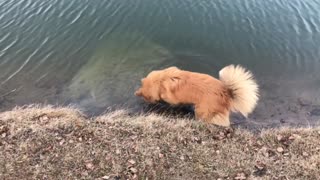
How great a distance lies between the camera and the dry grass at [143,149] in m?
5.59

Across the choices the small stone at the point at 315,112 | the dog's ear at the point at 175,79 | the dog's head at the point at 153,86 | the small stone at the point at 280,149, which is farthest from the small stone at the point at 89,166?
the small stone at the point at 315,112

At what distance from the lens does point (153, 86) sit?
6.86 metres

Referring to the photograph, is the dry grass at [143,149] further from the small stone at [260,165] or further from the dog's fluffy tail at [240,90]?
the dog's fluffy tail at [240,90]

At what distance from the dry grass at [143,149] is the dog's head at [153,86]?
490 mm

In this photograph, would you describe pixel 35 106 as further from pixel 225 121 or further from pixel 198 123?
pixel 225 121

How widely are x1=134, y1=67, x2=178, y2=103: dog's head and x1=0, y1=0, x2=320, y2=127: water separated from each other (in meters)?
0.42

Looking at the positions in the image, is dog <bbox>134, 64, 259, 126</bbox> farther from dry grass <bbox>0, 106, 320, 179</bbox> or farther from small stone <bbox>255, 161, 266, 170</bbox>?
small stone <bbox>255, 161, 266, 170</bbox>

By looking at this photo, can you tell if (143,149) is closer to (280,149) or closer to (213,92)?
(213,92)

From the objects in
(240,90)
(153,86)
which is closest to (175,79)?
(153,86)

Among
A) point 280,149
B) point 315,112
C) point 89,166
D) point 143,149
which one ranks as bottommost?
point 315,112

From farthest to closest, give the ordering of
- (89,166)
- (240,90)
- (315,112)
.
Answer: (315,112), (240,90), (89,166)

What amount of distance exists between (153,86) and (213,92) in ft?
3.72

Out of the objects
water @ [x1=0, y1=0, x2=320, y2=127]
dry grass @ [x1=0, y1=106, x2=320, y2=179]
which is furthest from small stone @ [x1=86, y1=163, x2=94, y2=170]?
water @ [x1=0, y1=0, x2=320, y2=127]

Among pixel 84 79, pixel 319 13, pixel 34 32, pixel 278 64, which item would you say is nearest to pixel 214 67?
pixel 278 64
